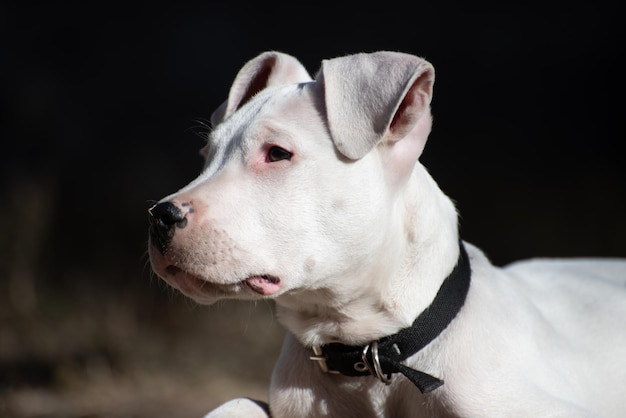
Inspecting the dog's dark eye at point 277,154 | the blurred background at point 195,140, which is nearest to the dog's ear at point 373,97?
the dog's dark eye at point 277,154

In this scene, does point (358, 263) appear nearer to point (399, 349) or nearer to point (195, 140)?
point (399, 349)

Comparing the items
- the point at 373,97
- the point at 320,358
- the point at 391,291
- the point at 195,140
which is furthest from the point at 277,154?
the point at 195,140

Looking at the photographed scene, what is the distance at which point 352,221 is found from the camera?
2457mm

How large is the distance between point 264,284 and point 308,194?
0.87 feet

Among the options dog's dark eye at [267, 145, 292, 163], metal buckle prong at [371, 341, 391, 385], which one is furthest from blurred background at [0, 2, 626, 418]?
dog's dark eye at [267, 145, 292, 163]

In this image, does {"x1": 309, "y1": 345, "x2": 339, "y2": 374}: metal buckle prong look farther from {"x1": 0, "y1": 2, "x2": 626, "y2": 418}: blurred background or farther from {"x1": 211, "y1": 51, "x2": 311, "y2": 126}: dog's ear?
{"x1": 0, "y1": 2, "x2": 626, "y2": 418}: blurred background

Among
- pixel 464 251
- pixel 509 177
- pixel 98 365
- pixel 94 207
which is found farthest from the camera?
pixel 509 177

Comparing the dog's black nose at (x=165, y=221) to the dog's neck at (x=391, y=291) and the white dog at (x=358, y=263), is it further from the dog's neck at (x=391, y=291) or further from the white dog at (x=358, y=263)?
the dog's neck at (x=391, y=291)

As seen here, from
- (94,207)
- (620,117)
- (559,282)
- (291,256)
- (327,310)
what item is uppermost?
(291,256)

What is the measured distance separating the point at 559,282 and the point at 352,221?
1217mm

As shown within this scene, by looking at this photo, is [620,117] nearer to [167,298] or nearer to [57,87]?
[167,298]

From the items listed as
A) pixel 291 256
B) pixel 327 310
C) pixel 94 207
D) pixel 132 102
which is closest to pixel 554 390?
pixel 327 310

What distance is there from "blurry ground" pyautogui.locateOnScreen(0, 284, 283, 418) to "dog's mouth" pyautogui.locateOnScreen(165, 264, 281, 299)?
156 centimetres

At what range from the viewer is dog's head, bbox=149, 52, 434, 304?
2350mm
